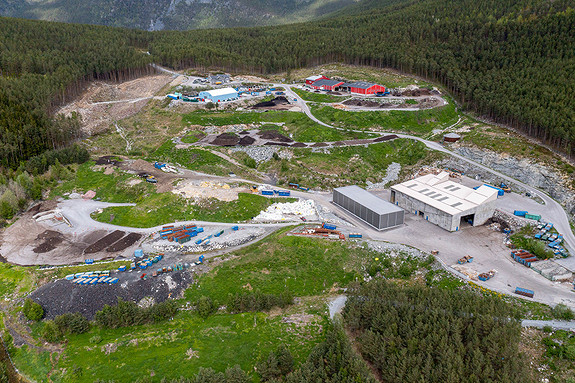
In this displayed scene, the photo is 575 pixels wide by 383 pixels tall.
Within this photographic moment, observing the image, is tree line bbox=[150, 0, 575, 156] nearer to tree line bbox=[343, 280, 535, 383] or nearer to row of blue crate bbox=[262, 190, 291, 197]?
tree line bbox=[343, 280, 535, 383]

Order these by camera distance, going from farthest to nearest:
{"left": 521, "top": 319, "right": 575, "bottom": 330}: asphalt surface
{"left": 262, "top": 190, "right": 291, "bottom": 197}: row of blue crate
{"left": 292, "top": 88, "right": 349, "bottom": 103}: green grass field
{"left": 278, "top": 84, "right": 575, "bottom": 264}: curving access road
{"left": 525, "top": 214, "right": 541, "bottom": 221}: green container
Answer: {"left": 292, "top": 88, "right": 349, "bottom": 103}: green grass field < {"left": 262, "top": 190, "right": 291, "bottom": 197}: row of blue crate < {"left": 525, "top": 214, "right": 541, "bottom": 221}: green container < {"left": 278, "top": 84, "right": 575, "bottom": 264}: curving access road < {"left": 521, "top": 319, "right": 575, "bottom": 330}: asphalt surface

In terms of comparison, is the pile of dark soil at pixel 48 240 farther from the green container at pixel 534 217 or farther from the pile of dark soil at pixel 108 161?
the green container at pixel 534 217

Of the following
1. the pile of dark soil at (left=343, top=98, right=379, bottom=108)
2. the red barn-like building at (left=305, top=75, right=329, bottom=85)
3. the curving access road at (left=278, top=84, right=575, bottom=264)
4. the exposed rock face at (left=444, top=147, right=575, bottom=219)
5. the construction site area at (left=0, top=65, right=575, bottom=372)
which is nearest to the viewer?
the construction site area at (left=0, top=65, right=575, bottom=372)

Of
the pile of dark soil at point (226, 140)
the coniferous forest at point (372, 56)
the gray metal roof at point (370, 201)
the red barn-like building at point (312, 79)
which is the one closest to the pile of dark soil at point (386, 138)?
the coniferous forest at point (372, 56)

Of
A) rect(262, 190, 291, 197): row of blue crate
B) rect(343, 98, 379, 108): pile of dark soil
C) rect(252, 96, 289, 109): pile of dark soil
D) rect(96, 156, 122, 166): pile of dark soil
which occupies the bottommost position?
rect(262, 190, 291, 197): row of blue crate

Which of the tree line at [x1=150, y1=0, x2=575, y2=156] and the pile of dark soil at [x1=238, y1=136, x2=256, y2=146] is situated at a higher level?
the tree line at [x1=150, y1=0, x2=575, y2=156]

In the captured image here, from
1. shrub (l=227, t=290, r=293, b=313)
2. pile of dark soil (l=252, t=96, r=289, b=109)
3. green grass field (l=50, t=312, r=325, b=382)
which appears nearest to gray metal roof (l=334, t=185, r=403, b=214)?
shrub (l=227, t=290, r=293, b=313)

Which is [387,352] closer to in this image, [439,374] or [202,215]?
[439,374]

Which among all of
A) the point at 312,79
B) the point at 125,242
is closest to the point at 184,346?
the point at 125,242
